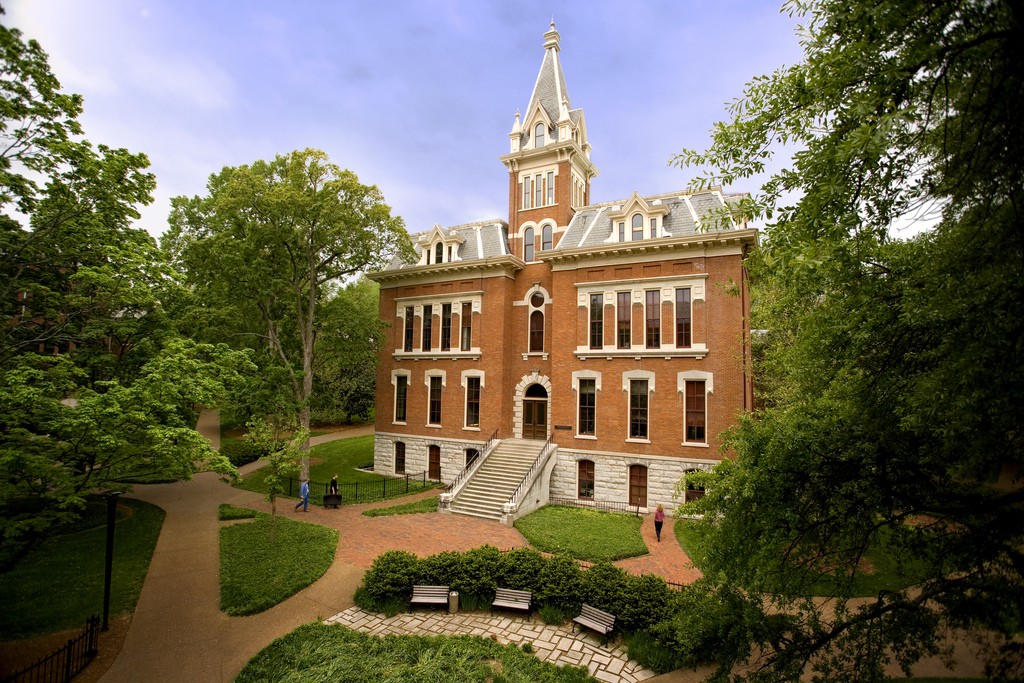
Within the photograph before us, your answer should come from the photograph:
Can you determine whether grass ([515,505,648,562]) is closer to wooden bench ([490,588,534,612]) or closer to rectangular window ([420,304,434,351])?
wooden bench ([490,588,534,612])

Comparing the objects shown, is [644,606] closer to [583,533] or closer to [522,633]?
[522,633]

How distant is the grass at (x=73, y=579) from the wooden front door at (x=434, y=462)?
11925 millimetres

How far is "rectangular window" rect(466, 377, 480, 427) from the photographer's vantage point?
2500 cm

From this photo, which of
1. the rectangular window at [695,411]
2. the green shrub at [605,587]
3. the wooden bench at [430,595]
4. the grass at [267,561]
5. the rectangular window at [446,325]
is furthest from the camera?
the rectangular window at [446,325]

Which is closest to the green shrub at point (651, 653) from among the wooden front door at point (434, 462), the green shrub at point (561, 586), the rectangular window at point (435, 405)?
the green shrub at point (561, 586)

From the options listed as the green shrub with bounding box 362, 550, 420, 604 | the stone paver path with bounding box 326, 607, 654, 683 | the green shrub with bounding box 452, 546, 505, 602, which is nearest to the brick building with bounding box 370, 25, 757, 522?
the green shrub with bounding box 452, 546, 505, 602

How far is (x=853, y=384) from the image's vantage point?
6023 mm

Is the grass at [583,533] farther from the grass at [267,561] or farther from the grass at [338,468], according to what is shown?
the grass at [338,468]

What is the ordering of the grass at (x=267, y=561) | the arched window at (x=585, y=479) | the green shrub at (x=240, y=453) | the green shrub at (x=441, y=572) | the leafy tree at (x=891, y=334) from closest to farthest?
the leafy tree at (x=891, y=334) → the green shrub at (x=441, y=572) → the grass at (x=267, y=561) → the arched window at (x=585, y=479) → the green shrub at (x=240, y=453)

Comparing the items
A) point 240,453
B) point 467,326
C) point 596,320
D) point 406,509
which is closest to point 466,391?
point 467,326

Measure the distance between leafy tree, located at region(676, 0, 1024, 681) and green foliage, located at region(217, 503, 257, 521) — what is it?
18583 millimetres

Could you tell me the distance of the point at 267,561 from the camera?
14.5 m

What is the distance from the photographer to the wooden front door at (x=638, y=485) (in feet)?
67.8

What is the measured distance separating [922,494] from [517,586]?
8853 mm
